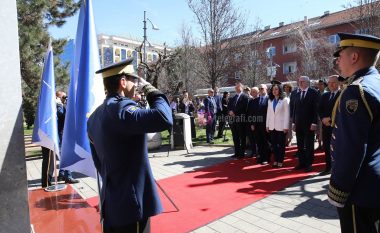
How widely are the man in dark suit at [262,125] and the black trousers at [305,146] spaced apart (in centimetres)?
100

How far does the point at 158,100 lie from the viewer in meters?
2.36

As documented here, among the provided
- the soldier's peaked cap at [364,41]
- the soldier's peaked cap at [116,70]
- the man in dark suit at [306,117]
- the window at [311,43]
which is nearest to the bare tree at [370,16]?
the man in dark suit at [306,117]

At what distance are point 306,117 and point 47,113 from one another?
5278 millimetres

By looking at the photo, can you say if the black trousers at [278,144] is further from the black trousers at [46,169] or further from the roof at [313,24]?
the roof at [313,24]

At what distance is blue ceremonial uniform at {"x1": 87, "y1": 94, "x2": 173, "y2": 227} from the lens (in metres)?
2.26

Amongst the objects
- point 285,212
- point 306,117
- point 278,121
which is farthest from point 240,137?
point 285,212

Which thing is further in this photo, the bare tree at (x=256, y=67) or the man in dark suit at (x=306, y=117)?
the bare tree at (x=256, y=67)

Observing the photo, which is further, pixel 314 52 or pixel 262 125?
pixel 314 52

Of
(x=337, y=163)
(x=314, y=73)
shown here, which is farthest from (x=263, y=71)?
(x=337, y=163)

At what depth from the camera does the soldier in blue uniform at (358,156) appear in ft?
6.88

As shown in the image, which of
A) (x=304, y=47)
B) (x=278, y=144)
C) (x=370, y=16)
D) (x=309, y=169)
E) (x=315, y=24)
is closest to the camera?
(x=309, y=169)

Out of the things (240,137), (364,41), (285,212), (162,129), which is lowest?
(285,212)

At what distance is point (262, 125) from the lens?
8367 millimetres

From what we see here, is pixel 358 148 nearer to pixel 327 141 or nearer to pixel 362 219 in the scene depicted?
pixel 362 219
